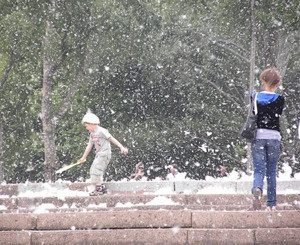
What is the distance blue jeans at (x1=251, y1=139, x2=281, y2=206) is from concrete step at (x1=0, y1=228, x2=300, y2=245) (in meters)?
1.28

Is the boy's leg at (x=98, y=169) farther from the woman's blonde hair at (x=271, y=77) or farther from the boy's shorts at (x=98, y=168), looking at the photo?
the woman's blonde hair at (x=271, y=77)

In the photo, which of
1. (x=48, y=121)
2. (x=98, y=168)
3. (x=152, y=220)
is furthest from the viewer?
(x=48, y=121)

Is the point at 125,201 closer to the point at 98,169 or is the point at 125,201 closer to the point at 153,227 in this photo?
the point at 98,169

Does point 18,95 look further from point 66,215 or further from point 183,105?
point 66,215

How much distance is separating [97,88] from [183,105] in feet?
15.4

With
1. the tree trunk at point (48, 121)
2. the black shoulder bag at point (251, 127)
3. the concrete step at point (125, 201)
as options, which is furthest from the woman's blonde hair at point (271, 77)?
the tree trunk at point (48, 121)

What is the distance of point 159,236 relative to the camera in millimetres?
6445

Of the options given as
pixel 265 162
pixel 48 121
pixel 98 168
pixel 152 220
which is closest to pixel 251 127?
pixel 265 162

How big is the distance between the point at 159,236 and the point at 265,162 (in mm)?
1748

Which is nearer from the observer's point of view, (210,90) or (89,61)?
(89,61)

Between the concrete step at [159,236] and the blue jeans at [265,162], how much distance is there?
128 centimetres

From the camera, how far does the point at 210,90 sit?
35.6m

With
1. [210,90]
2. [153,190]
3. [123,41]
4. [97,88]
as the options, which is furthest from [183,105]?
[153,190]

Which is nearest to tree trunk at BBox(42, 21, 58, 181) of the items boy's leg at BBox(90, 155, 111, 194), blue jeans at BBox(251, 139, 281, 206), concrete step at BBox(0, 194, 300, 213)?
boy's leg at BBox(90, 155, 111, 194)
